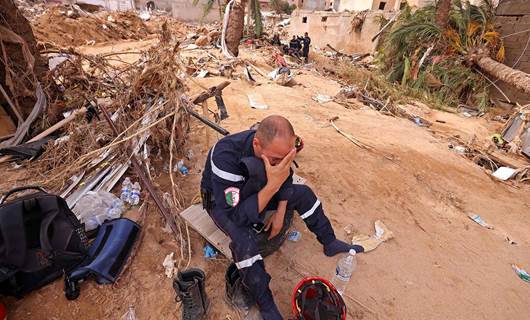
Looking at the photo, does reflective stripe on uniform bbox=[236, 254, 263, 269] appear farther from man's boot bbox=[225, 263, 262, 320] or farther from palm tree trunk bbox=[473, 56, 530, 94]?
palm tree trunk bbox=[473, 56, 530, 94]

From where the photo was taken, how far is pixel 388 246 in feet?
8.42

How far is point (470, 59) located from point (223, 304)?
10.0m

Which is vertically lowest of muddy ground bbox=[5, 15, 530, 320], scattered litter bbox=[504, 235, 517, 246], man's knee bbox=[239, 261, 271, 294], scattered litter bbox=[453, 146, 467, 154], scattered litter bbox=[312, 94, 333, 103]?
scattered litter bbox=[504, 235, 517, 246]

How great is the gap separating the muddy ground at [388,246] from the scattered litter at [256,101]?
96 cm

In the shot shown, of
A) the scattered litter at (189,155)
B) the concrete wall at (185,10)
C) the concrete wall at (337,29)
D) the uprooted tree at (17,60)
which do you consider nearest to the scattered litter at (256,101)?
the scattered litter at (189,155)

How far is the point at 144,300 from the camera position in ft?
6.20

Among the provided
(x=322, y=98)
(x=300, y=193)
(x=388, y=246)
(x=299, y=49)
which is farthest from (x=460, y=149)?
(x=299, y=49)

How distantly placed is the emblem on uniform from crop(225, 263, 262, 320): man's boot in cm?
53

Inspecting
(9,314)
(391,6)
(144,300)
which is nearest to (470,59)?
(144,300)

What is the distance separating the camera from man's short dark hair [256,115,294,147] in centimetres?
170

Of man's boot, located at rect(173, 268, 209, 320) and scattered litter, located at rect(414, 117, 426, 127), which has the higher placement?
man's boot, located at rect(173, 268, 209, 320)

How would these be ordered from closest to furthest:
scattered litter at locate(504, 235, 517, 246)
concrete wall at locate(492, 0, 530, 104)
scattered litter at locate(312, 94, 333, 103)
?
scattered litter at locate(504, 235, 517, 246)
scattered litter at locate(312, 94, 333, 103)
concrete wall at locate(492, 0, 530, 104)

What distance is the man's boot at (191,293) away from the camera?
169 centimetres

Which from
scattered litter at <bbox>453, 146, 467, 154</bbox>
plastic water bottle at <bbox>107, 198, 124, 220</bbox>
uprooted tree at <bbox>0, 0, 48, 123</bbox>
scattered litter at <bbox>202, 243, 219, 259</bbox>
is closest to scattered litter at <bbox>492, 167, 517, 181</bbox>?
scattered litter at <bbox>453, 146, 467, 154</bbox>
